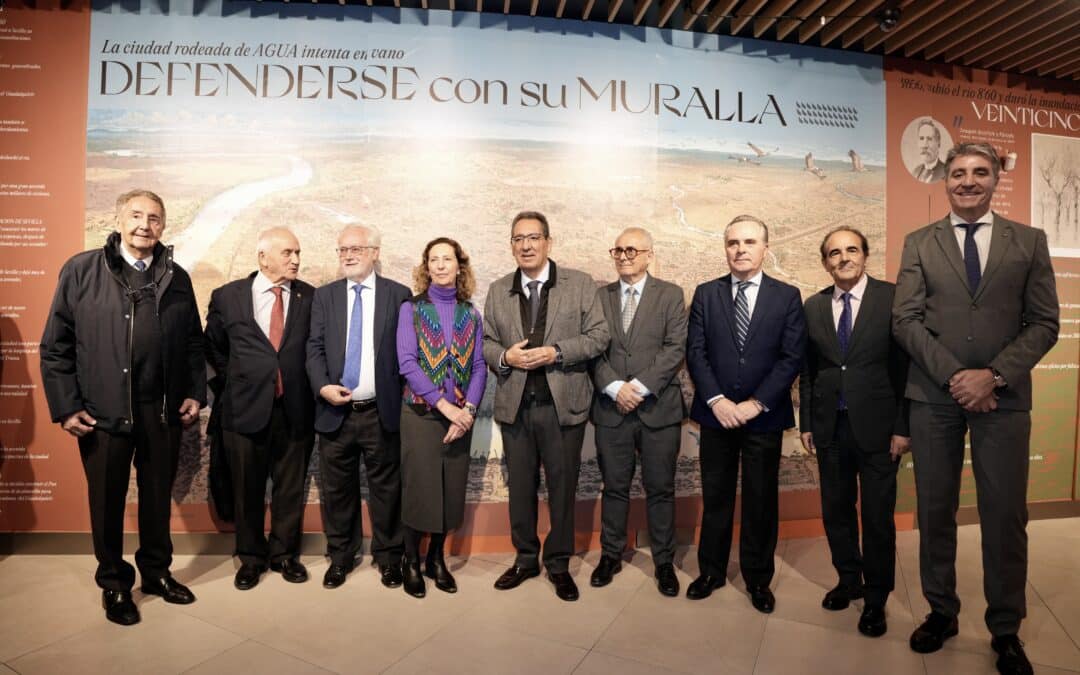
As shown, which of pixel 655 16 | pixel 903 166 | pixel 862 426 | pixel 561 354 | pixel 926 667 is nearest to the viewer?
pixel 926 667

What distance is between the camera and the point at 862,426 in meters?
2.91

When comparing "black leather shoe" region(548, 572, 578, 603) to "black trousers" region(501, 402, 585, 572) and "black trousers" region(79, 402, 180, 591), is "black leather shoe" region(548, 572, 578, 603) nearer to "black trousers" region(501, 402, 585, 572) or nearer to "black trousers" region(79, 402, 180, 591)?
"black trousers" region(501, 402, 585, 572)

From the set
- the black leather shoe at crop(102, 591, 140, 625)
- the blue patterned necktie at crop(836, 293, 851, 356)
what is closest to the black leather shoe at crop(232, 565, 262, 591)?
the black leather shoe at crop(102, 591, 140, 625)

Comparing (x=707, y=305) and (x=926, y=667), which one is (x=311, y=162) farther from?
(x=926, y=667)

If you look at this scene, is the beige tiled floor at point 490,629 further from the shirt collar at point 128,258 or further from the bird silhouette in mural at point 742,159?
the bird silhouette in mural at point 742,159

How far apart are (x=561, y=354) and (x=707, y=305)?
2.87 ft

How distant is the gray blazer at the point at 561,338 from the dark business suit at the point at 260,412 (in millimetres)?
1127

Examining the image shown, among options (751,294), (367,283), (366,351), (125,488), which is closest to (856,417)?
(751,294)

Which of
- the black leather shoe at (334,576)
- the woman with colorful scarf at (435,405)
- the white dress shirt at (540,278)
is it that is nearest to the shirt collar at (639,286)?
the white dress shirt at (540,278)

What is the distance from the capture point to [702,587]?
318 centimetres

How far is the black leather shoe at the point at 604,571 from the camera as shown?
3.33m

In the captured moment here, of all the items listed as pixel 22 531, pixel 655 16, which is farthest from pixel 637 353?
pixel 22 531

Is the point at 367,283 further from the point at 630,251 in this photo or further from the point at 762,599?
the point at 762,599

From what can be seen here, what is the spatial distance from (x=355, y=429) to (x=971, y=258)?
10.7ft
